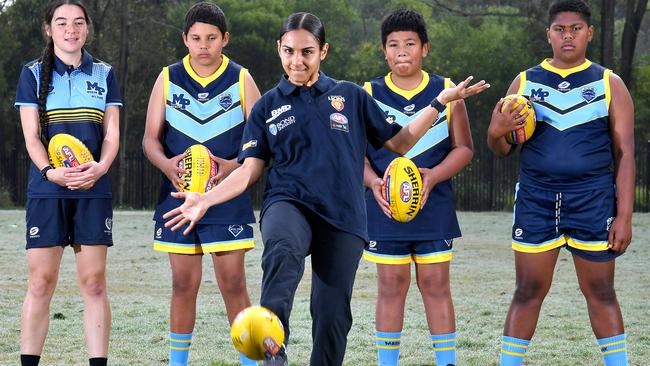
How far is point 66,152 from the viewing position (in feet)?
19.0

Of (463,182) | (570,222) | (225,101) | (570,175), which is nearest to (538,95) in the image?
(570,175)

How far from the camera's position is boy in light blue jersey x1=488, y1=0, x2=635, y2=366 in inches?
227

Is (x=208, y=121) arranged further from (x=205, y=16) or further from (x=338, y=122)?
(x=338, y=122)

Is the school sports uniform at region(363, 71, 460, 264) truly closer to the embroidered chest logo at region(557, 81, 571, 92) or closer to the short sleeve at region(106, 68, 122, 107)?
the embroidered chest logo at region(557, 81, 571, 92)

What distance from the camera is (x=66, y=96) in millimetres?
5984

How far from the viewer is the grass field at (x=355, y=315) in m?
7.41

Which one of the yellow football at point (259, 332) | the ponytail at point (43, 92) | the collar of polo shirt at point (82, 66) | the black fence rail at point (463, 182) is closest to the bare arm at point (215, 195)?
the yellow football at point (259, 332)

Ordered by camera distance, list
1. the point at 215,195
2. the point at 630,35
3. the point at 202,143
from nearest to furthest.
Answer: the point at 215,195
the point at 202,143
the point at 630,35

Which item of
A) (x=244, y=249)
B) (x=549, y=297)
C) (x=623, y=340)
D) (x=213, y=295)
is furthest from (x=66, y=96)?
(x=549, y=297)

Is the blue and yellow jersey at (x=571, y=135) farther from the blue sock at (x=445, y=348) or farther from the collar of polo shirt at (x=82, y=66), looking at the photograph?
the collar of polo shirt at (x=82, y=66)

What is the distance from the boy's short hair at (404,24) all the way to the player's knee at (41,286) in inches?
90.2

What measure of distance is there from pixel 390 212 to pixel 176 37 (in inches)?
1412

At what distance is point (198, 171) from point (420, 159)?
4.27 feet

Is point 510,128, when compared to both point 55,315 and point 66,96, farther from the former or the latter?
point 55,315
